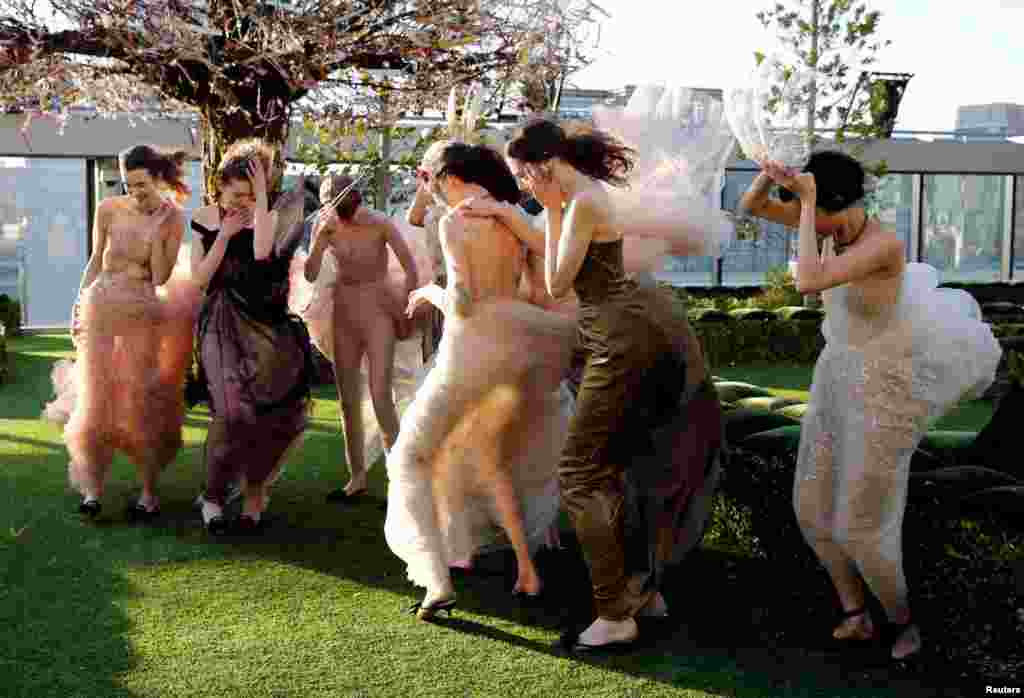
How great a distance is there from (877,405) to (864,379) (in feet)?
0.30

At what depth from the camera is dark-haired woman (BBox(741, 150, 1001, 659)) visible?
3752mm

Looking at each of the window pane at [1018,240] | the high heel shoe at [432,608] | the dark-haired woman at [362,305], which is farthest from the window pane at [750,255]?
the high heel shoe at [432,608]

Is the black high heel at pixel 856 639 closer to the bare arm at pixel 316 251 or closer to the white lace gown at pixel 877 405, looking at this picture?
the white lace gown at pixel 877 405

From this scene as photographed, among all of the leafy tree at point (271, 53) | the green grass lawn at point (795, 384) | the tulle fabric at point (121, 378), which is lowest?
the green grass lawn at point (795, 384)

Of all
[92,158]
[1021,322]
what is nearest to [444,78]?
[1021,322]

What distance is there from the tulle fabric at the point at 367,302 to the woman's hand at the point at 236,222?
43cm

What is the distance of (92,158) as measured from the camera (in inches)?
629

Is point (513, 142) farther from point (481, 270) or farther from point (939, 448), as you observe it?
point (939, 448)

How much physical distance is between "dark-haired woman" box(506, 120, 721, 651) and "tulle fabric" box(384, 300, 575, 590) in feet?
1.13

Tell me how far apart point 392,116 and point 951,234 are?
48.4 feet

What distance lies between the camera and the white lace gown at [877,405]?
3752 mm

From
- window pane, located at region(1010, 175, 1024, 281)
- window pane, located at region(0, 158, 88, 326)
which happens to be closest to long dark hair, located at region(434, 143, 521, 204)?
window pane, located at region(0, 158, 88, 326)

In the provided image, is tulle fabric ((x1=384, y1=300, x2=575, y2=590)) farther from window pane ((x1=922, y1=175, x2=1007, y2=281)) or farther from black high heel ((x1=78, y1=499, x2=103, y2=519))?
window pane ((x1=922, y1=175, x2=1007, y2=281))

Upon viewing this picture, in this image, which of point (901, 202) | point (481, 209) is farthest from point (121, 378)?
point (901, 202)
